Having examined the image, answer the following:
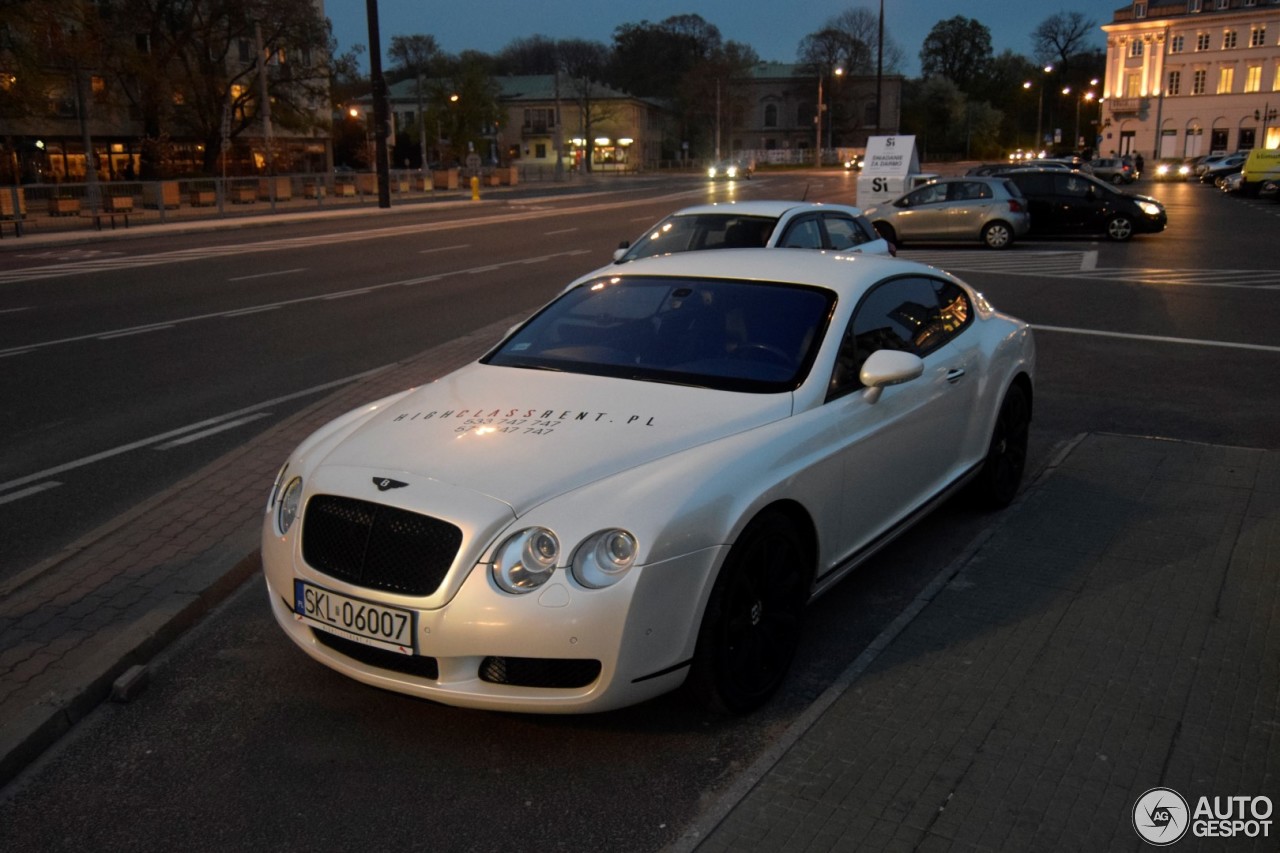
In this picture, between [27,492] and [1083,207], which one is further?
[1083,207]

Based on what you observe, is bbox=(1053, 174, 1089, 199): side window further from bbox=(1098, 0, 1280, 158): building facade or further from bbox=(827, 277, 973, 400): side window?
bbox=(1098, 0, 1280, 158): building facade

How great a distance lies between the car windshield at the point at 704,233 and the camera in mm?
12000

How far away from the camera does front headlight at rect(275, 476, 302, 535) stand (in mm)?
4043

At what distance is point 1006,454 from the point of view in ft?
20.1

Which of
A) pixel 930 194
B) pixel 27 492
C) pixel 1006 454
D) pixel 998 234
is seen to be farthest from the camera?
pixel 930 194

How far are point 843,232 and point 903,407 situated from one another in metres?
8.01

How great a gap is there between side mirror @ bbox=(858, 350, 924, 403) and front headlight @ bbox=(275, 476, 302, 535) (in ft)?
7.37

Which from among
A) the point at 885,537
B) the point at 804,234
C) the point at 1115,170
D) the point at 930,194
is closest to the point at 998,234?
the point at 930,194

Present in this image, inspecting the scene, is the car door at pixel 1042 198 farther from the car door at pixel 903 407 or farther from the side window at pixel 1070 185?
the car door at pixel 903 407

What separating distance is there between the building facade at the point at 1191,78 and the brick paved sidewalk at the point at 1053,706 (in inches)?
4084

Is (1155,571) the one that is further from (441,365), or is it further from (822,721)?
(441,365)

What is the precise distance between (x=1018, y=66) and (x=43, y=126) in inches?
4355

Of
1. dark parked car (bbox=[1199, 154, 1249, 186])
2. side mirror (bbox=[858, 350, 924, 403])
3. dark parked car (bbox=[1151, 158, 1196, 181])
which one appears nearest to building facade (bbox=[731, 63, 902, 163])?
dark parked car (bbox=[1151, 158, 1196, 181])

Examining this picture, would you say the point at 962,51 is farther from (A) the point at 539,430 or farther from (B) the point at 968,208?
(A) the point at 539,430
